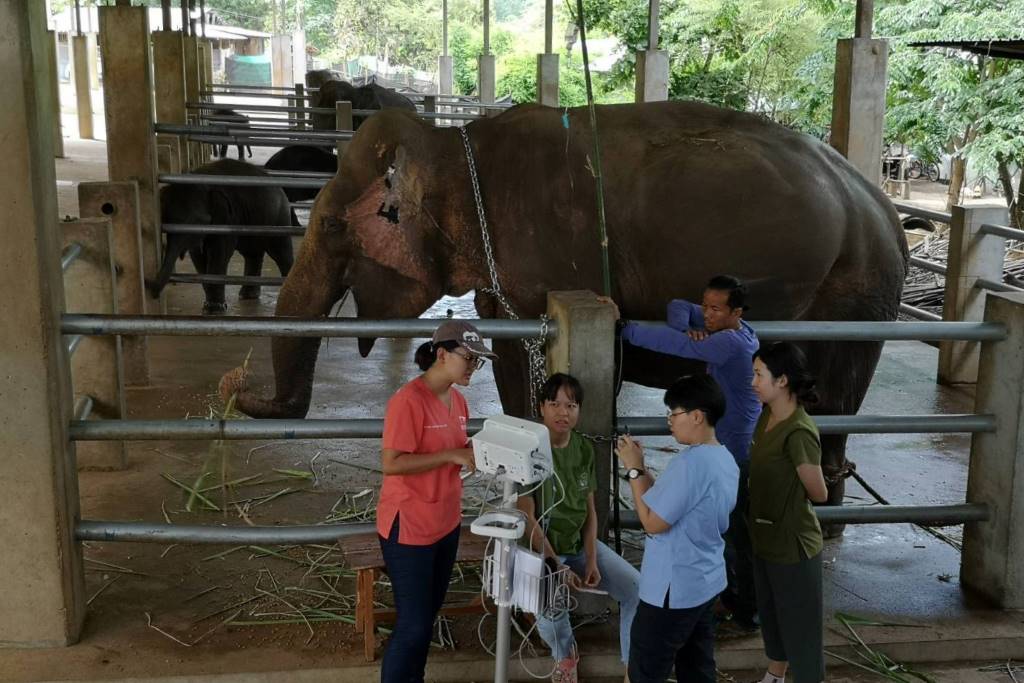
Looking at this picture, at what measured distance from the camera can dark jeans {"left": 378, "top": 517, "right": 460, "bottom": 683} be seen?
3459 millimetres

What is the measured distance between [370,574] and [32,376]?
4.19 feet

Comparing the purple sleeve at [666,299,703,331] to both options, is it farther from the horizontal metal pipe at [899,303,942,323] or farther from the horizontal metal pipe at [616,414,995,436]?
the horizontal metal pipe at [899,303,942,323]

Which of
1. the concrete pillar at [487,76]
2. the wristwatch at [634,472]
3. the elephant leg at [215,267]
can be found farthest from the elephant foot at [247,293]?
the concrete pillar at [487,76]

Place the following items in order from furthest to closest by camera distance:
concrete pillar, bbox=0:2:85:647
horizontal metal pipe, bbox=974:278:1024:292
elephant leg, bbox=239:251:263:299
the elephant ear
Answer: elephant leg, bbox=239:251:263:299
horizontal metal pipe, bbox=974:278:1024:292
the elephant ear
concrete pillar, bbox=0:2:85:647

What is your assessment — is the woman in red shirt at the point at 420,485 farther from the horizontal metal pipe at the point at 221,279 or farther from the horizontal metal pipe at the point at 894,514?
the horizontal metal pipe at the point at 221,279

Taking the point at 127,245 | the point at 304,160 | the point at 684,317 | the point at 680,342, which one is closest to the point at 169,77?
the point at 304,160

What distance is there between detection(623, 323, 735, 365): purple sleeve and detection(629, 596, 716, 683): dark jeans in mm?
921

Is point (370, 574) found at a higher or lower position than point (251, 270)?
lower

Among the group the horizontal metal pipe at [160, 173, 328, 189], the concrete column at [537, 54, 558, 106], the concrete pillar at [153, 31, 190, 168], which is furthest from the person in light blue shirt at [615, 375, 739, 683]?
the concrete column at [537, 54, 558, 106]

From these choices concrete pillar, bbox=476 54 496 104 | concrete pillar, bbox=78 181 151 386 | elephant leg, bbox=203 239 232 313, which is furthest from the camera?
concrete pillar, bbox=476 54 496 104

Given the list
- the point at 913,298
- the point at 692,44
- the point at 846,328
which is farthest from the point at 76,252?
the point at 692,44

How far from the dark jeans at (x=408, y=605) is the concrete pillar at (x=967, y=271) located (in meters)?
5.78

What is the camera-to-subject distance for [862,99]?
9.55 meters

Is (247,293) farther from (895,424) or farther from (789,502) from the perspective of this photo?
(789,502)
